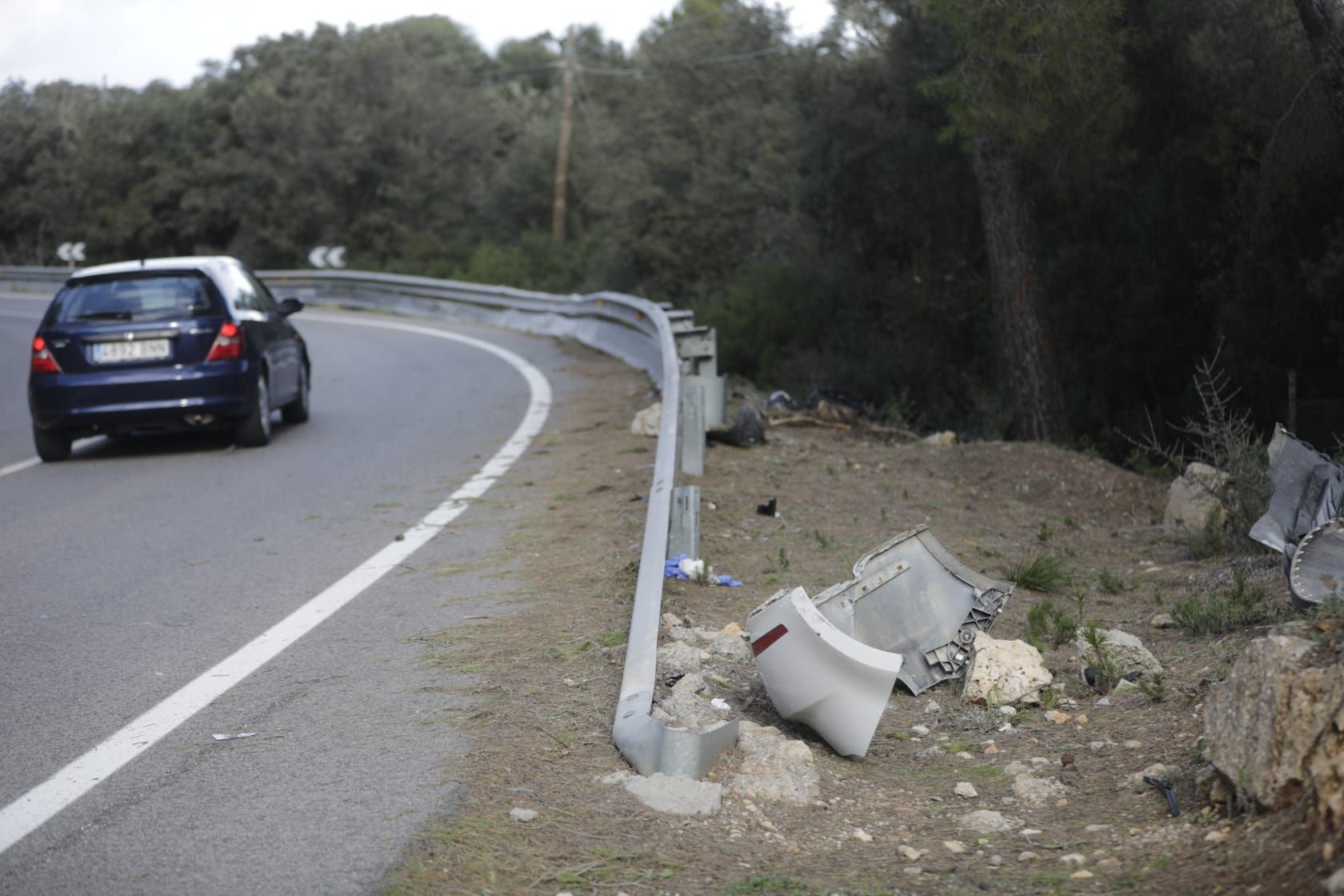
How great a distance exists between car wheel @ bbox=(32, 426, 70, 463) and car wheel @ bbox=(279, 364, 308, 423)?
236cm

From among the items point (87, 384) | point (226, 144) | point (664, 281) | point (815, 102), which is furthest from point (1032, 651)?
point (226, 144)

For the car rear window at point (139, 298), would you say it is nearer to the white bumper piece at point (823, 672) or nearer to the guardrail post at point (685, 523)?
the guardrail post at point (685, 523)

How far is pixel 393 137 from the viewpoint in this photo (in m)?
57.0

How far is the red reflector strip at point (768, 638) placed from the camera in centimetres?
460

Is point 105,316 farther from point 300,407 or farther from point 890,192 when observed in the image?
point 890,192

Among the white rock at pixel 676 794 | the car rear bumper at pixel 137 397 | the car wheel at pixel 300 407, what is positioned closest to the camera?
the white rock at pixel 676 794

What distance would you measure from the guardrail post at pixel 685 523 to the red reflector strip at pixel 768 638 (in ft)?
7.45

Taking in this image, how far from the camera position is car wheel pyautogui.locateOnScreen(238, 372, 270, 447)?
12.1 metres

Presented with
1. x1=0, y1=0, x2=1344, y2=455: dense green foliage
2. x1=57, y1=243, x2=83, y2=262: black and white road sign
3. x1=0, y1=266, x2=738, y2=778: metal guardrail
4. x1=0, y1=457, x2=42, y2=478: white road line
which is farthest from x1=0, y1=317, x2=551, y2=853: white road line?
x1=57, y1=243, x2=83, y2=262: black and white road sign

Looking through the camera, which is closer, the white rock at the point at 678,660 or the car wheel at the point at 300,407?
the white rock at the point at 678,660

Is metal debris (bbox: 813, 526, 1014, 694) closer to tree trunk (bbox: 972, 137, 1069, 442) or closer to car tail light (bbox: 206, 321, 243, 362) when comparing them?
car tail light (bbox: 206, 321, 243, 362)

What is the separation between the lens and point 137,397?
456 inches

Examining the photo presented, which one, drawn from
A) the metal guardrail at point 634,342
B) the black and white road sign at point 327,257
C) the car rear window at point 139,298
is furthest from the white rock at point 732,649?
the black and white road sign at point 327,257

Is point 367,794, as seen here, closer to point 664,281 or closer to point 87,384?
point 87,384
